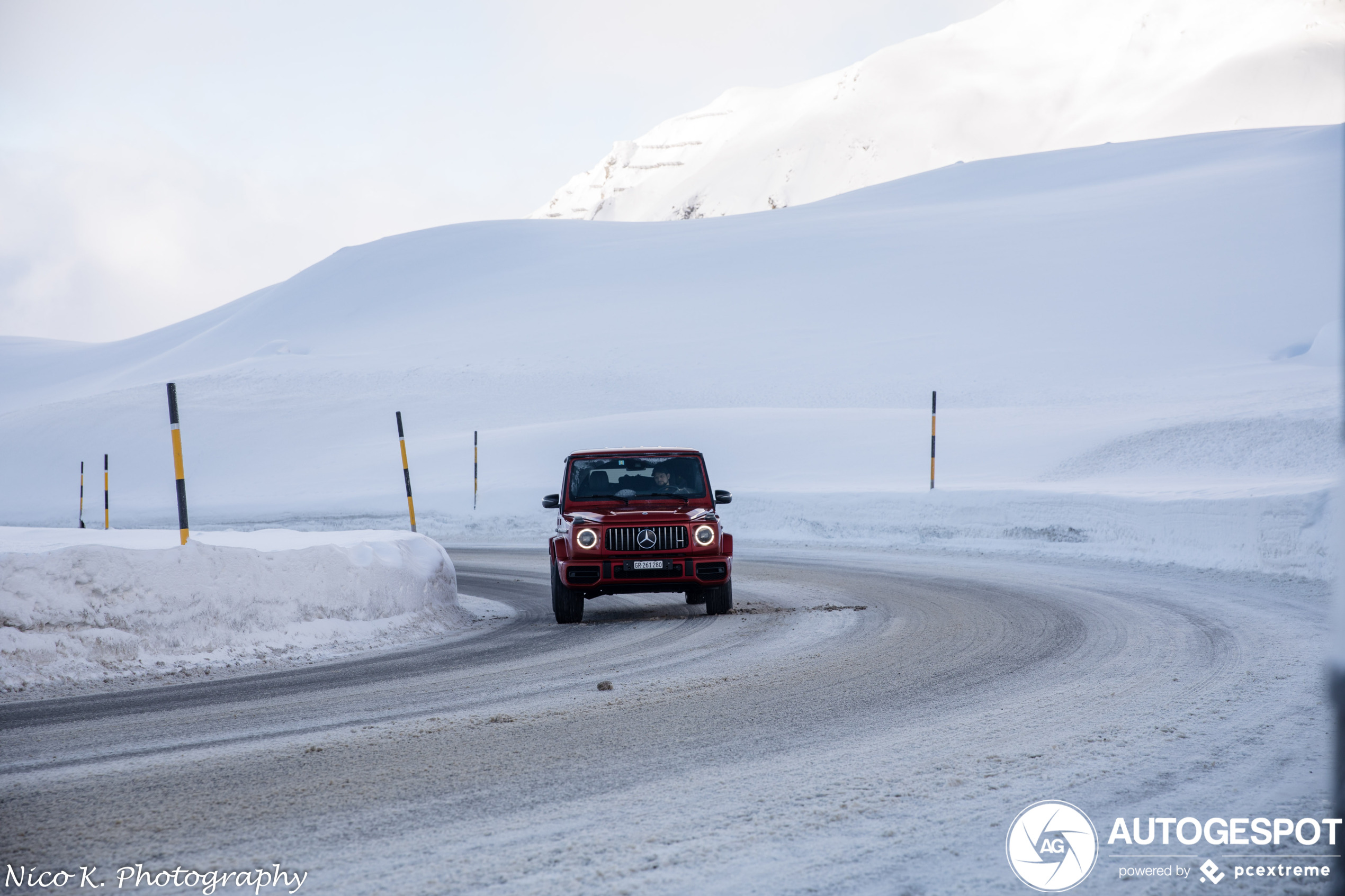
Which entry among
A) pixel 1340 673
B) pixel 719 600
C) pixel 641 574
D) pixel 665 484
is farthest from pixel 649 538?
pixel 1340 673

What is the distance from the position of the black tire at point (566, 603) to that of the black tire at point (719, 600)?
1303 mm

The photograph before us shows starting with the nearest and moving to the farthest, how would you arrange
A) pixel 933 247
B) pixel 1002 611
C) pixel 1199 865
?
pixel 1199 865, pixel 1002 611, pixel 933 247

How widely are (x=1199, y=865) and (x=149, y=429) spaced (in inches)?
2223

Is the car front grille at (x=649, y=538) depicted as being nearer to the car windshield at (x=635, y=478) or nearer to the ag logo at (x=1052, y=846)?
the car windshield at (x=635, y=478)

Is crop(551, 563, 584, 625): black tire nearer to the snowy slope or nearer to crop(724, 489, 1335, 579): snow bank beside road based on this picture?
crop(724, 489, 1335, 579): snow bank beside road

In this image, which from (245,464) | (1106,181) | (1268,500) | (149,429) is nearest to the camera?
(1268,500)

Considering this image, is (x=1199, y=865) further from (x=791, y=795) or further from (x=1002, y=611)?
(x=1002, y=611)

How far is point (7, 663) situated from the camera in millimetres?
7367

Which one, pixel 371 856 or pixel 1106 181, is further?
pixel 1106 181

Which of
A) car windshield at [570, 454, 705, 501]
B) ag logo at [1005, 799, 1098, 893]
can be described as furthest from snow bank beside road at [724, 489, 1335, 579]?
ag logo at [1005, 799, 1098, 893]

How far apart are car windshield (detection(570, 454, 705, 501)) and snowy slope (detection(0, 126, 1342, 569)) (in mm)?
7465

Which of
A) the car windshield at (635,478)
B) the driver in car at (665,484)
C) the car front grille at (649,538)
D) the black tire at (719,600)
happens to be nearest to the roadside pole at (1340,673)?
the car front grille at (649,538)

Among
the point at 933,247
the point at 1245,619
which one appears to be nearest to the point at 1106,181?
the point at 933,247

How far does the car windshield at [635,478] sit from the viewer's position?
1160cm
